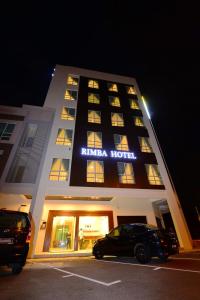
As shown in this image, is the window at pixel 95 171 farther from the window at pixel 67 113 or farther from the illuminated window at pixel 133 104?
the illuminated window at pixel 133 104

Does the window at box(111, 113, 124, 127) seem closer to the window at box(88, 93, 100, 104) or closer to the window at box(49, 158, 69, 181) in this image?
the window at box(88, 93, 100, 104)

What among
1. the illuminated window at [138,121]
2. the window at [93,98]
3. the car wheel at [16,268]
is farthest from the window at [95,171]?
the car wheel at [16,268]

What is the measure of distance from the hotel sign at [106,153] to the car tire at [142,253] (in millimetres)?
9938

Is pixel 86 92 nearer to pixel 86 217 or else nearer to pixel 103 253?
pixel 86 217

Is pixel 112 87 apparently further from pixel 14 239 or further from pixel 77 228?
pixel 14 239

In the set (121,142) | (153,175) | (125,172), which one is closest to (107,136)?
(121,142)

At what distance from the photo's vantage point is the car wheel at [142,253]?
7238 mm

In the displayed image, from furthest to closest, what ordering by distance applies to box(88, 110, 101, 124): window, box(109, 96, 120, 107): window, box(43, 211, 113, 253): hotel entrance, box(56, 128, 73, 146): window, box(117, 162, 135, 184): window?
box(109, 96, 120, 107): window, box(88, 110, 101, 124): window, box(56, 128, 73, 146): window, box(117, 162, 135, 184): window, box(43, 211, 113, 253): hotel entrance

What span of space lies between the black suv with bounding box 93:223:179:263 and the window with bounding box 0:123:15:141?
12683 millimetres

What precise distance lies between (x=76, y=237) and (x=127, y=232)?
7.58m

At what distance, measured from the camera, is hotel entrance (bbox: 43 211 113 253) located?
1477cm

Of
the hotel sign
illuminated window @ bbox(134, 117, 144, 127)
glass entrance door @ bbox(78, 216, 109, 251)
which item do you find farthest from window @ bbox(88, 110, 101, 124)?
glass entrance door @ bbox(78, 216, 109, 251)

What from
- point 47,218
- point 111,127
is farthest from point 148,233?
point 111,127

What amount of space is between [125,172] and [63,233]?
25.9ft
